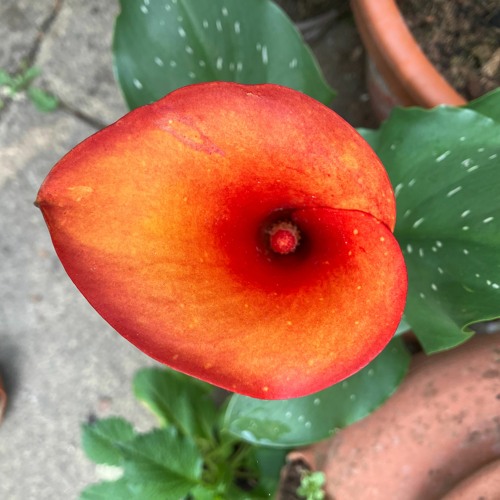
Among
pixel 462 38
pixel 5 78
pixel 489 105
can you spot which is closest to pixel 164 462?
pixel 489 105

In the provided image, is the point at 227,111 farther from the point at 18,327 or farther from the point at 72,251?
the point at 18,327

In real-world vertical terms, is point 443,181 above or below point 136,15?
below

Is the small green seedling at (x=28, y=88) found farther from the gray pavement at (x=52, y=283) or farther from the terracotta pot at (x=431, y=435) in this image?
the terracotta pot at (x=431, y=435)

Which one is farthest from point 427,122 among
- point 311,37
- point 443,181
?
point 311,37

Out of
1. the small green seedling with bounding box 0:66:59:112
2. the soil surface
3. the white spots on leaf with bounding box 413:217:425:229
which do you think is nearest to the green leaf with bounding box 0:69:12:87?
the small green seedling with bounding box 0:66:59:112

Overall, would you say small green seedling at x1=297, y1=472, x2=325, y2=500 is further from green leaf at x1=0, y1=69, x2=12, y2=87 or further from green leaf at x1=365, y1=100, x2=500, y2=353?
green leaf at x1=0, y1=69, x2=12, y2=87

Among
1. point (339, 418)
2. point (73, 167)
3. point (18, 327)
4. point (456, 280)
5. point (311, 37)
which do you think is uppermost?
point (73, 167)

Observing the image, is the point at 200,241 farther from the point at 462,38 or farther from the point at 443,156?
the point at 462,38
